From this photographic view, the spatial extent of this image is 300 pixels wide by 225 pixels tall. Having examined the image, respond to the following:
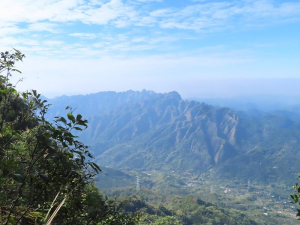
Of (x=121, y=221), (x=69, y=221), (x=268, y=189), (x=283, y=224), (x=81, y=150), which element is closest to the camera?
(x=81, y=150)

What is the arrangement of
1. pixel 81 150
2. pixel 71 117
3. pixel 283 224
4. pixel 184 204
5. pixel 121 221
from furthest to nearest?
pixel 283 224, pixel 184 204, pixel 121 221, pixel 81 150, pixel 71 117

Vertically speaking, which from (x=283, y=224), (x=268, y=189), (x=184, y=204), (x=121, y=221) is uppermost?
(x=121, y=221)

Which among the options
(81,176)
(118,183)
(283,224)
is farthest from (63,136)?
(118,183)

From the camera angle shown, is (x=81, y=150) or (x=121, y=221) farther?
(x=121, y=221)

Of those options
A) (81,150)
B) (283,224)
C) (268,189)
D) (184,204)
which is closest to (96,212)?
(81,150)

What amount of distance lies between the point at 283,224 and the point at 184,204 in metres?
52.9

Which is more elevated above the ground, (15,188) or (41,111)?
(41,111)

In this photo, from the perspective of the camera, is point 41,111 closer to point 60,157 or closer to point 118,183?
point 60,157

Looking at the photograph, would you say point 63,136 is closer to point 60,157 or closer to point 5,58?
point 60,157

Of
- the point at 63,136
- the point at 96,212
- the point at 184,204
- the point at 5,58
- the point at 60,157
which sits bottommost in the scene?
the point at 184,204

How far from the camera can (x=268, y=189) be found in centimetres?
19300

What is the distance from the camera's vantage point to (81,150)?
2.91 metres

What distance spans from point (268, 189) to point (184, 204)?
128 metres

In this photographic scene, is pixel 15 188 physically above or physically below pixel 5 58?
below
